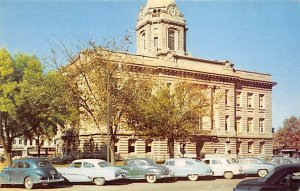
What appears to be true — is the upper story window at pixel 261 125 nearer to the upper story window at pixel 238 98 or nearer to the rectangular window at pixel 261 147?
the rectangular window at pixel 261 147

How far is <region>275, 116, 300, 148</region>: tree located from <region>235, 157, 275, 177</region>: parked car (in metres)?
57.3

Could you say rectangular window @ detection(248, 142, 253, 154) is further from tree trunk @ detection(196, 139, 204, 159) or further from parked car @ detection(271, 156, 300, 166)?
parked car @ detection(271, 156, 300, 166)

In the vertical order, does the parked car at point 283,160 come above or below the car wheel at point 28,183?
above

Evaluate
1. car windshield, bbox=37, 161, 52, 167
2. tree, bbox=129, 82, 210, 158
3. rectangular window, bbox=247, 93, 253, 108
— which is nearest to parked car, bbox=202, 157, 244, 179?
tree, bbox=129, 82, 210, 158

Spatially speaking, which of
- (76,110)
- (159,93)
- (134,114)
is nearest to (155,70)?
(159,93)

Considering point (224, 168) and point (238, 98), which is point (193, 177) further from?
point (238, 98)

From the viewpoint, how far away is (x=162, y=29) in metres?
61.2

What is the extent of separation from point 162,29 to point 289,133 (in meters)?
40.6

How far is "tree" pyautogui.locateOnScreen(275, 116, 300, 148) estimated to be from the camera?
81875mm

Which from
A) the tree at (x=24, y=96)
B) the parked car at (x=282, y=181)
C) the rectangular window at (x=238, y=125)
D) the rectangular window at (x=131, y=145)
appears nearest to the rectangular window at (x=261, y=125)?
the rectangular window at (x=238, y=125)

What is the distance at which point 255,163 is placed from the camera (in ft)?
90.8

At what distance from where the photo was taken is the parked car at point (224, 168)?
2673 centimetres

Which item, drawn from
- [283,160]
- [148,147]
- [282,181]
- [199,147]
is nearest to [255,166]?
[283,160]

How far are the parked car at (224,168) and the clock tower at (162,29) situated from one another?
35012 millimetres
